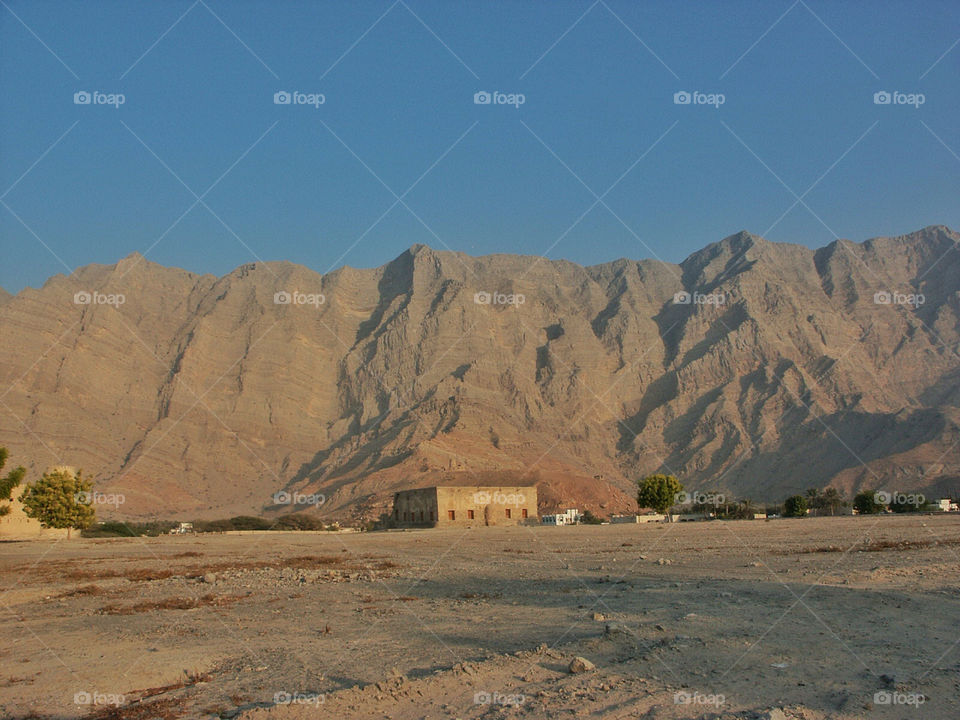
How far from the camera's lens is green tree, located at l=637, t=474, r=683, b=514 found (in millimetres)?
71812

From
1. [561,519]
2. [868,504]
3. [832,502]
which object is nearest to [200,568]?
[561,519]

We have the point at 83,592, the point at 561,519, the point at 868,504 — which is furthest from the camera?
the point at 868,504

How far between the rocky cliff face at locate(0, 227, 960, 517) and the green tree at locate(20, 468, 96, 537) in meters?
41.7

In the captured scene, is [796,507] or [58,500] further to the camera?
[796,507]

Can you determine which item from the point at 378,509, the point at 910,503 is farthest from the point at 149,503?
the point at 910,503

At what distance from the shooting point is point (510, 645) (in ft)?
31.0

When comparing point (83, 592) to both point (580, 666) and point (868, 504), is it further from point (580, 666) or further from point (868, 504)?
point (868, 504)

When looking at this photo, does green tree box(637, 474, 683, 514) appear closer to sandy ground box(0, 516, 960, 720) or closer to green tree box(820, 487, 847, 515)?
green tree box(820, 487, 847, 515)

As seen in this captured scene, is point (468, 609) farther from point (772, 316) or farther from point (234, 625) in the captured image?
point (772, 316)

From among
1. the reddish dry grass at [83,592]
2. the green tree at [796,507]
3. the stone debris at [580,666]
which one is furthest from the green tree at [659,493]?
the stone debris at [580,666]

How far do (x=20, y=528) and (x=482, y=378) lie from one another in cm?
8314

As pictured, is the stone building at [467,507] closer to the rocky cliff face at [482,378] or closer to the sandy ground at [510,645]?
the rocky cliff face at [482,378]

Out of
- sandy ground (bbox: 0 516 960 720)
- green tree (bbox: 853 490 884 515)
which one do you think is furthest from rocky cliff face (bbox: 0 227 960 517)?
sandy ground (bbox: 0 516 960 720)

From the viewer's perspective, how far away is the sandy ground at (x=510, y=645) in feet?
23.6
